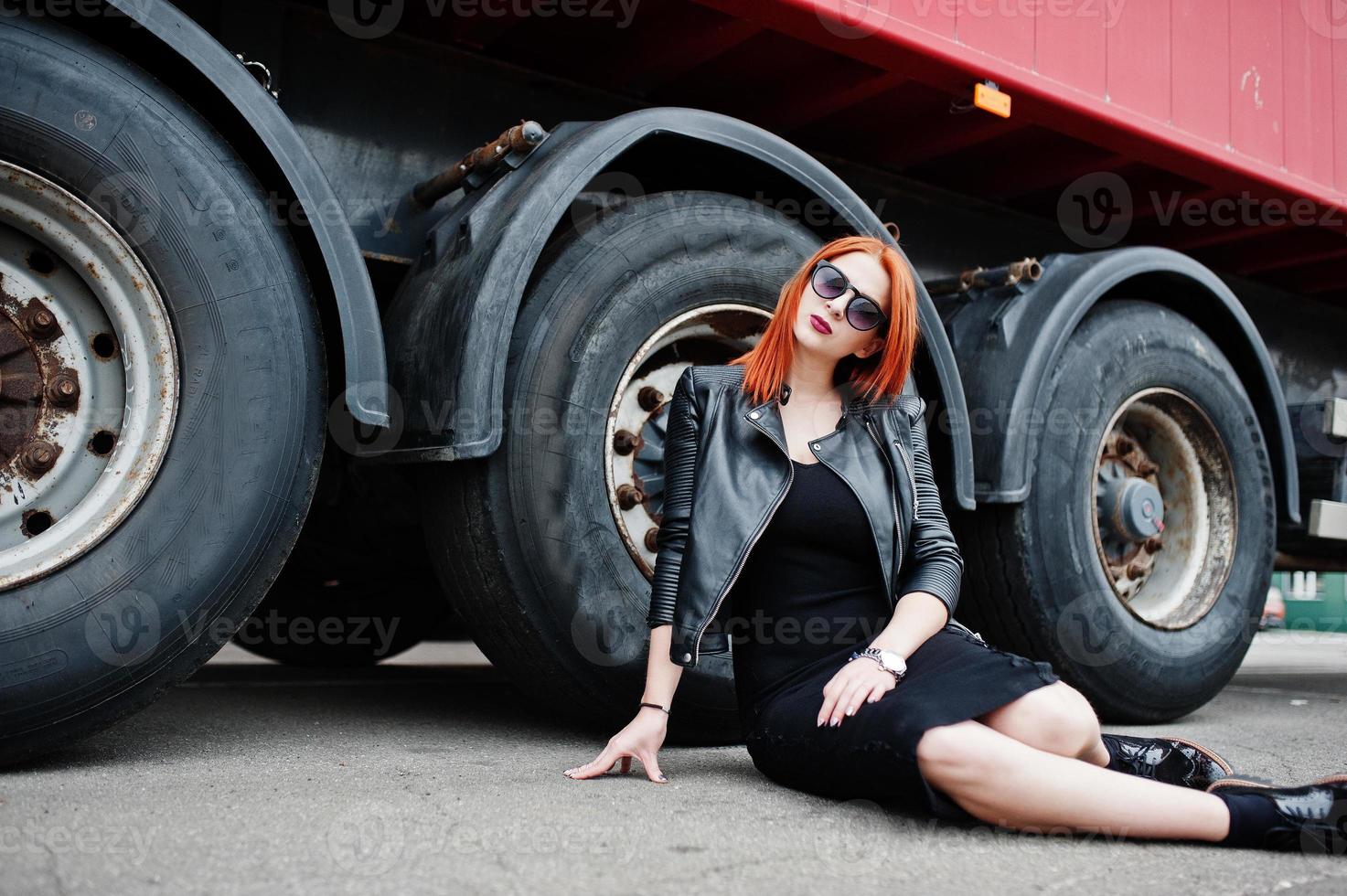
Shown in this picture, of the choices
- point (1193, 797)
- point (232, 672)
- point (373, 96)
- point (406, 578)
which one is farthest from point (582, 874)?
point (232, 672)

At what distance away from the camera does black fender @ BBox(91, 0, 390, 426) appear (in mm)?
2010

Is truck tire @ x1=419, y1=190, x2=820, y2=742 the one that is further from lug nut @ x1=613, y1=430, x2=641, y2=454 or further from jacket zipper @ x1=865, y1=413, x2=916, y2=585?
jacket zipper @ x1=865, y1=413, x2=916, y2=585

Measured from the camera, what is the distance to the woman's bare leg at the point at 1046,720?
6.14 ft

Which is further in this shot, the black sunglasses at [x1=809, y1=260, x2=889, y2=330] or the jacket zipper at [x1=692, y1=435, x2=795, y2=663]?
the black sunglasses at [x1=809, y1=260, x2=889, y2=330]

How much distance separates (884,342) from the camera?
2.33 metres

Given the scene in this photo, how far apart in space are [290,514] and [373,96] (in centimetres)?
95

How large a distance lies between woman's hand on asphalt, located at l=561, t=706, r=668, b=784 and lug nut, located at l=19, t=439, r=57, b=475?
106 cm

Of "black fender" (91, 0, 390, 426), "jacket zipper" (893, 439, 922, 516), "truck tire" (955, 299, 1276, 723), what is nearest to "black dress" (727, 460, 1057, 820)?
"jacket zipper" (893, 439, 922, 516)

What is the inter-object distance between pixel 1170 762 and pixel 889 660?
1.91ft

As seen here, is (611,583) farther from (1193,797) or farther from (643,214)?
(1193,797)

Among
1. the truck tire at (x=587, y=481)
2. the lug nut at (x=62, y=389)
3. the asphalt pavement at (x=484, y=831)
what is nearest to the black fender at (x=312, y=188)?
the truck tire at (x=587, y=481)

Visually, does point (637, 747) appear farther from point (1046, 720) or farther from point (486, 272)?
point (486, 272)

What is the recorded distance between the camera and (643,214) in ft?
8.34

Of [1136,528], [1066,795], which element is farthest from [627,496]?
[1136,528]
